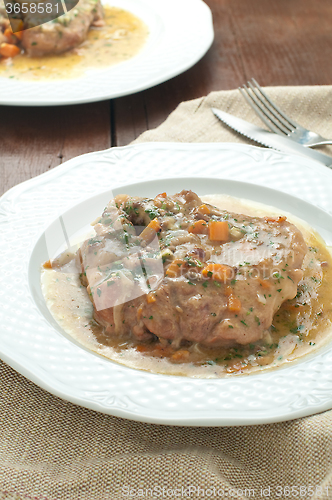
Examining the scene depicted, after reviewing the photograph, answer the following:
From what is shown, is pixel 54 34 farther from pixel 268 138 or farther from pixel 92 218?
pixel 92 218

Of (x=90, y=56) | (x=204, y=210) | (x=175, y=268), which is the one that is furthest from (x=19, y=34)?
(x=175, y=268)

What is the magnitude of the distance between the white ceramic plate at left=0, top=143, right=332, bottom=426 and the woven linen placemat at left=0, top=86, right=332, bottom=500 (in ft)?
1.11

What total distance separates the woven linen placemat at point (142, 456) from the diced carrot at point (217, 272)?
3.27ft

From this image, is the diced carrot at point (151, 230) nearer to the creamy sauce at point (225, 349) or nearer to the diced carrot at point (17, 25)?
the creamy sauce at point (225, 349)

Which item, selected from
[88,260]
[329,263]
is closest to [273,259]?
[329,263]

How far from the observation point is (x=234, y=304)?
3461 mm

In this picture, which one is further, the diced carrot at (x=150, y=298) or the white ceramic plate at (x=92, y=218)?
the diced carrot at (x=150, y=298)

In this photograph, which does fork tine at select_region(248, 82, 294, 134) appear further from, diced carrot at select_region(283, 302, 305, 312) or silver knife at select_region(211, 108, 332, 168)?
diced carrot at select_region(283, 302, 305, 312)

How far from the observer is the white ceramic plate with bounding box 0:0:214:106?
6.14m

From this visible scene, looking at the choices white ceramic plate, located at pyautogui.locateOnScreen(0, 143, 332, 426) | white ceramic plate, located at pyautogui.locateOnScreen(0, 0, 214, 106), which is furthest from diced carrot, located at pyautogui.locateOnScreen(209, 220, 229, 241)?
white ceramic plate, located at pyautogui.locateOnScreen(0, 0, 214, 106)

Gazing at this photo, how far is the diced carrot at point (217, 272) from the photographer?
3559mm

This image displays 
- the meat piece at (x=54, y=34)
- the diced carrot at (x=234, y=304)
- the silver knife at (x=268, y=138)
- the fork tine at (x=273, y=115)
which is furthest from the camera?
the meat piece at (x=54, y=34)

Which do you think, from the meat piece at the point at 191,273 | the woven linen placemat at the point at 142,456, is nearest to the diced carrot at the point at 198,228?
the meat piece at the point at 191,273

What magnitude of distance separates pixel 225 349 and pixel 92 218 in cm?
189
